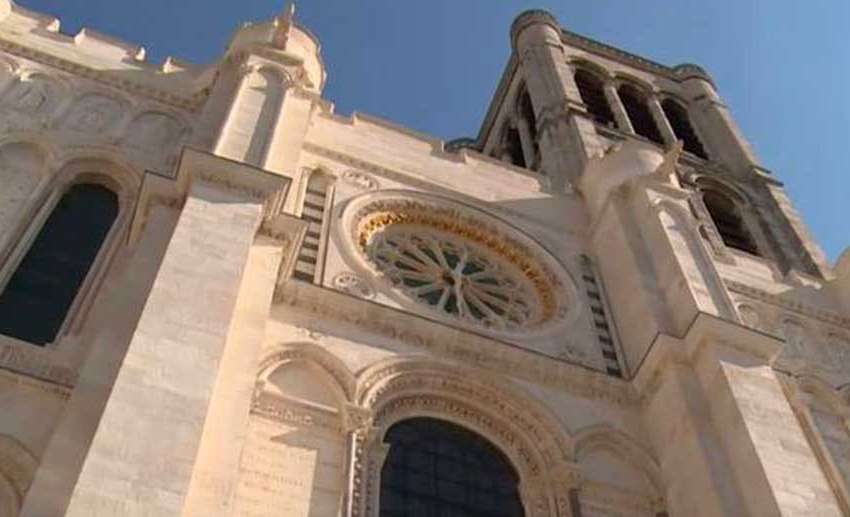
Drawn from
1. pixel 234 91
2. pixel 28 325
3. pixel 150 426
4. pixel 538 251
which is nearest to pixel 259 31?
pixel 234 91

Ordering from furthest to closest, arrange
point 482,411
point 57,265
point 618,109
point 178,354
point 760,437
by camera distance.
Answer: point 618,109 < point 482,411 < point 57,265 < point 760,437 < point 178,354

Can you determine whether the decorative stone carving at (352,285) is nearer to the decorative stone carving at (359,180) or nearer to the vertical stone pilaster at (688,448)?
the decorative stone carving at (359,180)

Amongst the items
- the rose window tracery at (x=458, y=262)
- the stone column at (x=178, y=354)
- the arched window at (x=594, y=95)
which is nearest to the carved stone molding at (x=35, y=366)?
the stone column at (x=178, y=354)

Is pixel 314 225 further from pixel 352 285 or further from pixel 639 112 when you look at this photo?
pixel 639 112

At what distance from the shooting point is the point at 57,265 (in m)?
11.7

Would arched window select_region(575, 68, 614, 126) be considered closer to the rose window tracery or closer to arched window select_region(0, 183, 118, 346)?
the rose window tracery

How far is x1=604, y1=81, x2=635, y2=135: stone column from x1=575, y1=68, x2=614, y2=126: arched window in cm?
15

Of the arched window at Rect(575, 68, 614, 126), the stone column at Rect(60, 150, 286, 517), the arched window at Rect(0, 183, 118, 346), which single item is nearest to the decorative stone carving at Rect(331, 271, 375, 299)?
the stone column at Rect(60, 150, 286, 517)

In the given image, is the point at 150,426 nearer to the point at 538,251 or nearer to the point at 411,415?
the point at 411,415

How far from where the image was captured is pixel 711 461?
10852 mm

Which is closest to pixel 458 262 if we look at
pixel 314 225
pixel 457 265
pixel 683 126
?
pixel 457 265

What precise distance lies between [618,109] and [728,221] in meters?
4.61

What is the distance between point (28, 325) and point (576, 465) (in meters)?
5.35

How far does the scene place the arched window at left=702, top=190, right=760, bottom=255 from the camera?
22.4 meters
